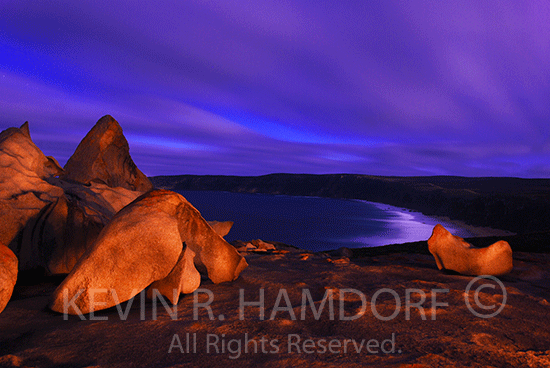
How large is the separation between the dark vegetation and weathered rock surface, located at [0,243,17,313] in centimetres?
1828

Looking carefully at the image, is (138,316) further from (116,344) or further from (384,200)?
(384,200)

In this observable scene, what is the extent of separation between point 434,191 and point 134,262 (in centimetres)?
6631

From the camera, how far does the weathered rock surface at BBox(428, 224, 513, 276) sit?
5.96 meters

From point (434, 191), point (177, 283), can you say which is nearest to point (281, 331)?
point (177, 283)

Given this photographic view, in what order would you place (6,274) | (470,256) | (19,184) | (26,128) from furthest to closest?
(26,128) → (470,256) → (19,184) → (6,274)

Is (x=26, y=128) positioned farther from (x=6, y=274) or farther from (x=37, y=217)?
(x=6, y=274)

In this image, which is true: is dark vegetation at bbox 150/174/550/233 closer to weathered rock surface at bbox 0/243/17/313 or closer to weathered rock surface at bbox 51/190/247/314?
weathered rock surface at bbox 51/190/247/314

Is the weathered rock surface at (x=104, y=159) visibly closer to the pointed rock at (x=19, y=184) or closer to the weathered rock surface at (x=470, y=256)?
the pointed rock at (x=19, y=184)

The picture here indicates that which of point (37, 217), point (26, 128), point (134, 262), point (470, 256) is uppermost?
point (26, 128)

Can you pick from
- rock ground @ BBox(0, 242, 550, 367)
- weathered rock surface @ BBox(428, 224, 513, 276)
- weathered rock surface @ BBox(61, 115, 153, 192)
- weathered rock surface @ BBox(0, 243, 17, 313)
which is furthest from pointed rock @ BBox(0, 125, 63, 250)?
weathered rock surface @ BBox(428, 224, 513, 276)

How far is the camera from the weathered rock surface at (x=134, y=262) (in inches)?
141

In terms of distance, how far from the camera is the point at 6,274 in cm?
335

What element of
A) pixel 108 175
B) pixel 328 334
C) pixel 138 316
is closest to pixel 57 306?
pixel 138 316

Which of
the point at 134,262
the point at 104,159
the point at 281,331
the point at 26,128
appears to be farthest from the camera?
the point at 104,159
